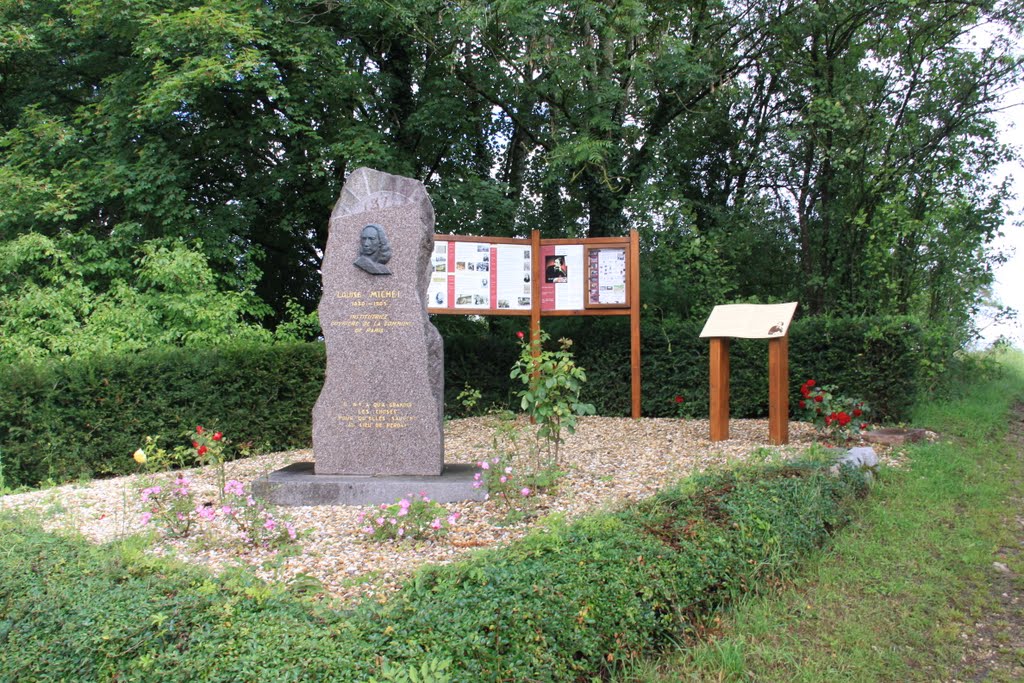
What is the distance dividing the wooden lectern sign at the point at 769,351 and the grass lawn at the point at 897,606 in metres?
1.33

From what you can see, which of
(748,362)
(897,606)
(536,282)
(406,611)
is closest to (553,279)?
(536,282)

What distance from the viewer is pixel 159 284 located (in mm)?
10047

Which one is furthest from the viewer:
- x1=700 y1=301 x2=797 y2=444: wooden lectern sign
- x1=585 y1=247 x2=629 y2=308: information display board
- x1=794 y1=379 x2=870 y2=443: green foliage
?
x1=585 y1=247 x2=629 y2=308: information display board

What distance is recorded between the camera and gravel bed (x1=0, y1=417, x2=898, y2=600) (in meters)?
4.30

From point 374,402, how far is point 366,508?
0.94 m

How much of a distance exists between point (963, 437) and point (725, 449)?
10.2 ft

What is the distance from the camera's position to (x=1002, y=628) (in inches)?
158

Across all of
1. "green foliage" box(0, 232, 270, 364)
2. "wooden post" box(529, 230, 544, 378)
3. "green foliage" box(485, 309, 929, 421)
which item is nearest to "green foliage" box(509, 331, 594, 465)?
"wooden post" box(529, 230, 544, 378)

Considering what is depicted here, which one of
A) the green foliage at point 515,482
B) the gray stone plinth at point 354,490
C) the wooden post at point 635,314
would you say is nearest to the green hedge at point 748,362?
the wooden post at point 635,314

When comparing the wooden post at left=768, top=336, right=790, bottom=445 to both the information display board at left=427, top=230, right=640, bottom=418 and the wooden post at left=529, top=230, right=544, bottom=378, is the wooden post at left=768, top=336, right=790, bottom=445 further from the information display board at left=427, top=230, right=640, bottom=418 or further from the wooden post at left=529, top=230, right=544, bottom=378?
the wooden post at left=529, top=230, right=544, bottom=378

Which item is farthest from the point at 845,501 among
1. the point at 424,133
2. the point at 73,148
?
the point at 73,148

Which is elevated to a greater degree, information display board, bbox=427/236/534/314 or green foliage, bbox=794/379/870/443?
information display board, bbox=427/236/534/314

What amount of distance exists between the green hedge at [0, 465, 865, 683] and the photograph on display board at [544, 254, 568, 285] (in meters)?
5.82

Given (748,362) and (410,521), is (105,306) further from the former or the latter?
(748,362)
